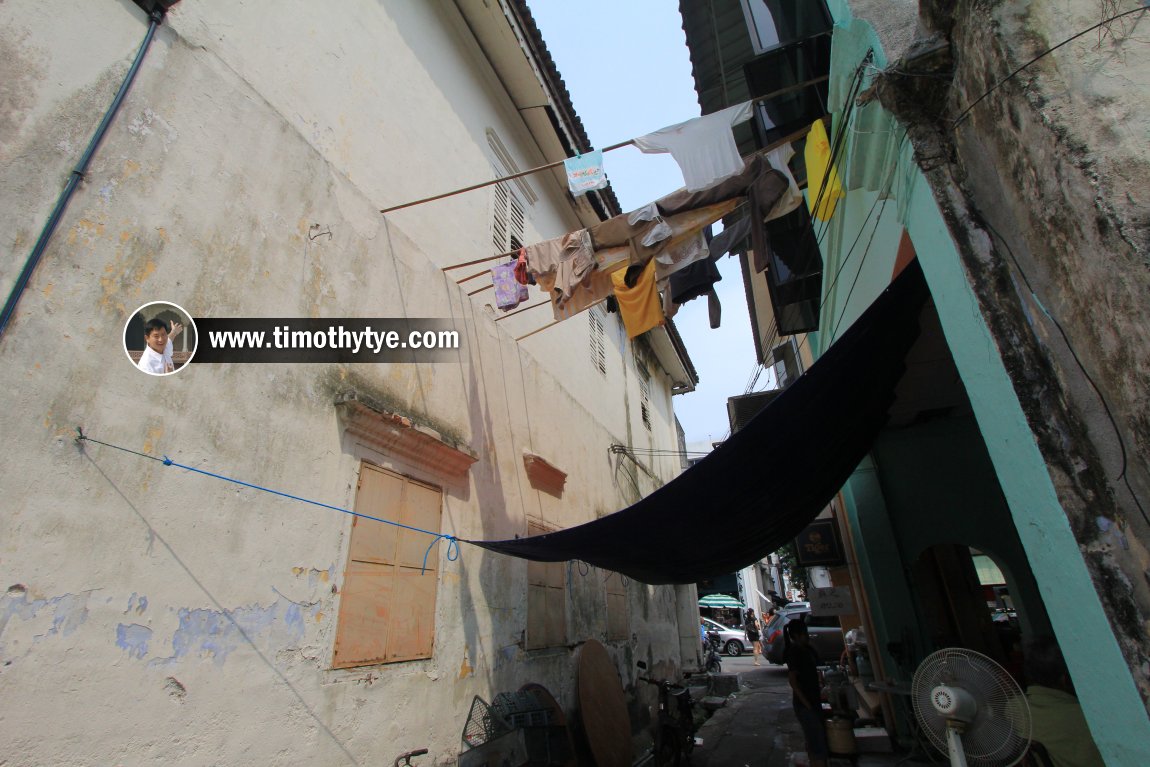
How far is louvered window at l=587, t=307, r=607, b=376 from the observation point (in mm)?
10109

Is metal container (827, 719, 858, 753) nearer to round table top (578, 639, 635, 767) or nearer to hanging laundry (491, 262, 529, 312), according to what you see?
round table top (578, 639, 635, 767)

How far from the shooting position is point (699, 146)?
4.73 meters

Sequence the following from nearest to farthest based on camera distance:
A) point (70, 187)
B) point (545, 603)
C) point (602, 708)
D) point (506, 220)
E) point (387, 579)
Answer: point (70, 187) → point (387, 579) → point (545, 603) → point (602, 708) → point (506, 220)

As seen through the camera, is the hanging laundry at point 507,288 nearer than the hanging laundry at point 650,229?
No

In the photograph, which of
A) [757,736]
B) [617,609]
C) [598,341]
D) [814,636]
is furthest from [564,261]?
[814,636]

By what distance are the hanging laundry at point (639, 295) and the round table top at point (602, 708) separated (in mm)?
4175

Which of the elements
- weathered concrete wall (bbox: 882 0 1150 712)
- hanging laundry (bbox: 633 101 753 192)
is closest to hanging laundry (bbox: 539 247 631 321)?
hanging laundry (bbox: 633 101 753 192)

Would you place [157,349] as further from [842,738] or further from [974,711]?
[842,738]

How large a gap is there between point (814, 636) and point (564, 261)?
12.4m

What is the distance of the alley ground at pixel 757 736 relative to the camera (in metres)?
6.28

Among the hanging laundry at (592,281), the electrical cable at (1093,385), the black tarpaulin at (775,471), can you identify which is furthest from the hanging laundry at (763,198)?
the electrical cable at (1093,385)

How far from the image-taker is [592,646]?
22.8ft

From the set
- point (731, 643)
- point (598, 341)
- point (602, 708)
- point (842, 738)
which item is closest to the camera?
point (842, 738)

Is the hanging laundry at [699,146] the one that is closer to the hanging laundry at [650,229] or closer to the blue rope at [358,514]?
the hanging laundry at [650,229]
